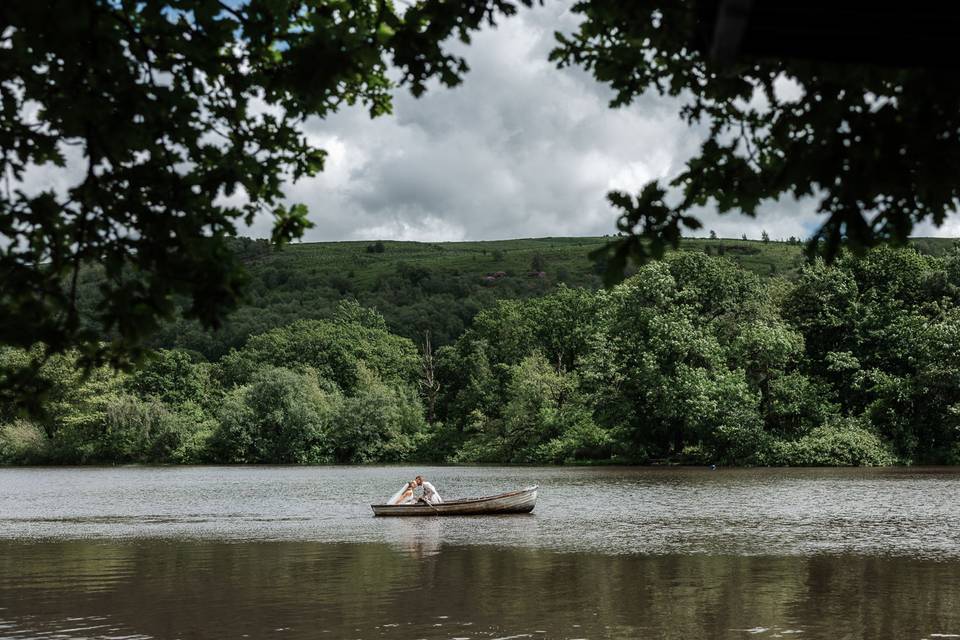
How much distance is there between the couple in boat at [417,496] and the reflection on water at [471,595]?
11.3 m

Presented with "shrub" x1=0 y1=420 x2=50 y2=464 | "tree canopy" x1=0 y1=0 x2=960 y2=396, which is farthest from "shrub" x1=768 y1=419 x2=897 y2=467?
"shrub" x1=0 y1=420 x2=50 y2=464

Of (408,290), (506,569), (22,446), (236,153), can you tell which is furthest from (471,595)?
(408,290)

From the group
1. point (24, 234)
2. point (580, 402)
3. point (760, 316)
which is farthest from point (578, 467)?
point (24, 234)

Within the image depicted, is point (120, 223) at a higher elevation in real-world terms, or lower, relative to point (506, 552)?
higher

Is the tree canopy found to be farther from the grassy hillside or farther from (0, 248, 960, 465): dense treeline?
the grassy hillside

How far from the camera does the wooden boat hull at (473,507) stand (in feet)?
115

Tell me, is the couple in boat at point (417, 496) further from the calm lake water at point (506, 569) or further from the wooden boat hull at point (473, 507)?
the calm lake water at point (506, 569)

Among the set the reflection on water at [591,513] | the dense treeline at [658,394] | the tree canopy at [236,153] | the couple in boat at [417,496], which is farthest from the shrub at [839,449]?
the tree canopy at [236,153]

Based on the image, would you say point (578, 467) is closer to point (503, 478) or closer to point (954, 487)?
point (503, 478)

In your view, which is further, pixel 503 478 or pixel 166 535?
pixel 503 478

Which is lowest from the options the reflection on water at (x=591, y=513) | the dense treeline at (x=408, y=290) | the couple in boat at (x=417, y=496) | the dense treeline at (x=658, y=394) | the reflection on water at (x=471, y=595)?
the reflection on water at (x=591, y=513)

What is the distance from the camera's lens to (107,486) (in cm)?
6012

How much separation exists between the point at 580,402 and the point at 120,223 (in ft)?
251

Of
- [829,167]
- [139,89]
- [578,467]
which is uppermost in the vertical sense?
[139,89]
